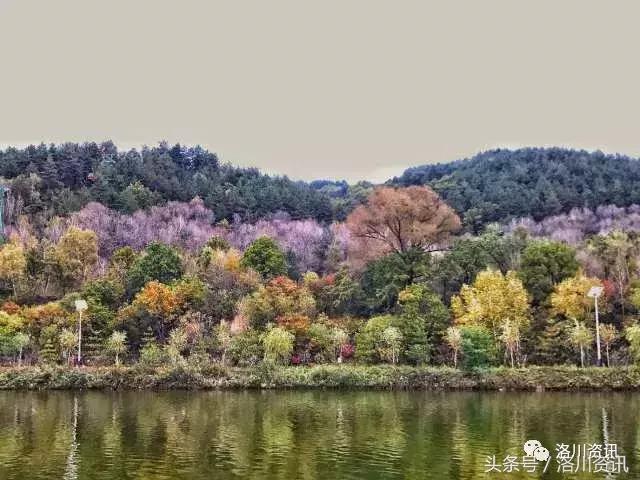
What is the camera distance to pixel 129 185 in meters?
82.4

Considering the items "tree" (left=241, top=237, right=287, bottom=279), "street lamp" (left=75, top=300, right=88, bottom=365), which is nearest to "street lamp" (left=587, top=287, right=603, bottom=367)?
"tree" (left=241, top=237, right=287, bottom=279)

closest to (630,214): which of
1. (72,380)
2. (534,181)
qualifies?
(534,181)

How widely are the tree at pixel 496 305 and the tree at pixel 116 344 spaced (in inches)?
817

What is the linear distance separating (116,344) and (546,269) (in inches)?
1080

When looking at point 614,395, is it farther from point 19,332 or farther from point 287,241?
point 287,241

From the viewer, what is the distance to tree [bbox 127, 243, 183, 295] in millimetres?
48250

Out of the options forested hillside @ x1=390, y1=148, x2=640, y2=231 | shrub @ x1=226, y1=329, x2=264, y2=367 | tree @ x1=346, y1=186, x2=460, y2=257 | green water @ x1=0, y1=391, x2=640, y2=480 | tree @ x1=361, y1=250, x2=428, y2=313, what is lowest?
green water @ x1=0, y1=391, x2=640, y2=480

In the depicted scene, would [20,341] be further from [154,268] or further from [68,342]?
[154,268]

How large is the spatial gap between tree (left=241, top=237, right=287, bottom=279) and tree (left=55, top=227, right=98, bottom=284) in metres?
13.4

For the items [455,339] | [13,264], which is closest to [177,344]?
[455,339]

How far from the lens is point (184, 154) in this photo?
104 metres

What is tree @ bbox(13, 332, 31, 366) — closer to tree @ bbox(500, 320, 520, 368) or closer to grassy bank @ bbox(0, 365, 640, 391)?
grassy bank @ bbox(0, 365, 640, 391)

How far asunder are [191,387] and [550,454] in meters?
23.7

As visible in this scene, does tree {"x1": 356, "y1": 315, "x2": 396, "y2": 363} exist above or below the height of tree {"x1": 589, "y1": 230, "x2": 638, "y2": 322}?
below
